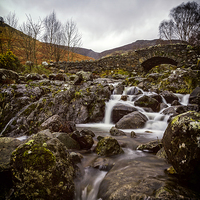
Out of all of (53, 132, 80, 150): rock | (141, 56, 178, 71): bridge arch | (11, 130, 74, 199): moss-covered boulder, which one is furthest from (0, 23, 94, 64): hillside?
(11, 130, 74, 199): moss-covered boulder

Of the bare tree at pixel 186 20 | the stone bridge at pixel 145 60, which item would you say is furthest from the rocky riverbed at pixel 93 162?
the bare tree at pixel 186 20

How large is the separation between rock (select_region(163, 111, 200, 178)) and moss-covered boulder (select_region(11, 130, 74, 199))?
142 cm

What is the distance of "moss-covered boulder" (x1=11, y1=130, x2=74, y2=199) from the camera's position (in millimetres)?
1392

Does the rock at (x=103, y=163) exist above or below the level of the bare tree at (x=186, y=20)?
below

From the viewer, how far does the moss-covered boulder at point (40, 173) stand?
1392 mm

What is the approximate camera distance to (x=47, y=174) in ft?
4.74

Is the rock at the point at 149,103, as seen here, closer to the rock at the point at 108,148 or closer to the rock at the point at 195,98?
the rock at the point at 195,98

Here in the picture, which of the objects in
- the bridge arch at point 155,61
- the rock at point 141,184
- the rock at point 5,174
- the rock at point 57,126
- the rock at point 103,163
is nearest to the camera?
the rock at point 141,184

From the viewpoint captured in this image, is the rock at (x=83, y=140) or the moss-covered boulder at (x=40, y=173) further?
the rock at (x=83, y=140)

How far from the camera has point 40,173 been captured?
1.43m

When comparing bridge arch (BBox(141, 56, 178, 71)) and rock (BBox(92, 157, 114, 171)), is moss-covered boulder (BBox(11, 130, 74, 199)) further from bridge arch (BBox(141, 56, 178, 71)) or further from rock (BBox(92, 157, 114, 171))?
bridge arch (BBox(141, 56, 178, 71))

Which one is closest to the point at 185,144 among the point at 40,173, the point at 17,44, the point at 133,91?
the point at 40,173

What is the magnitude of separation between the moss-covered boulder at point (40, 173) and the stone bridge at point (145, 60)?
16.4m

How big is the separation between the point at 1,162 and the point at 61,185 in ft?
3.24
